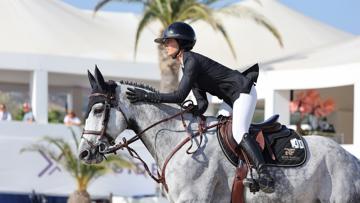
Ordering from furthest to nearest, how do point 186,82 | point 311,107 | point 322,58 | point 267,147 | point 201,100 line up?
point 322,58
point 311,107
point 201,100
point 267,147
point 186,82

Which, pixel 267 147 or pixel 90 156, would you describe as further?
pixel 267 147

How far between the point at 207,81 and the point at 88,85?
91.3ft

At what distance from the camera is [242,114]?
9172 millimetres

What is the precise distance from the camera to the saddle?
9.09 metres

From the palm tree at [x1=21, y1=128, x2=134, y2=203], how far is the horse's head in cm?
2161

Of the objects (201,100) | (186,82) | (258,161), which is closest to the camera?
(258,161)

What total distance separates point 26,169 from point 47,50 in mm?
9392

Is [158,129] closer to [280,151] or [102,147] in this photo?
[102,147]

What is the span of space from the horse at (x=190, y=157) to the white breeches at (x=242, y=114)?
0.26 m

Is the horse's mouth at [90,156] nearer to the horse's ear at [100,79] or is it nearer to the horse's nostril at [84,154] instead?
the horse's nostril at [84,154]

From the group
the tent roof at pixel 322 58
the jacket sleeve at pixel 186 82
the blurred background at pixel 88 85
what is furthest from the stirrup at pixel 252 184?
the tent roof at pixel 322 58

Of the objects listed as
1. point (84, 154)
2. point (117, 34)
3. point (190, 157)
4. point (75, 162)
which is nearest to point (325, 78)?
point (75, 162)

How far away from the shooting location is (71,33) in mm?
41938

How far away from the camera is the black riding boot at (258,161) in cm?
898
